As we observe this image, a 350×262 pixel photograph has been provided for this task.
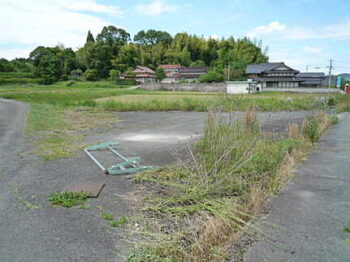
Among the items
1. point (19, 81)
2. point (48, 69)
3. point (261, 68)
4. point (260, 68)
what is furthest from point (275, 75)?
point (19, 81)

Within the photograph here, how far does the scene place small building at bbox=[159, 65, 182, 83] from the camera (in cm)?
4056

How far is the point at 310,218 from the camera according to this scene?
209cm

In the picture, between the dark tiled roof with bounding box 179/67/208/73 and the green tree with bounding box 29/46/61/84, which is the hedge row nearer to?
the green tree with bounding box 29/46/61/84

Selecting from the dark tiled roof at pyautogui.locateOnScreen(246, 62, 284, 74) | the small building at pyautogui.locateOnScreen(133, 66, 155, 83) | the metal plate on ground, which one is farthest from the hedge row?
the metal plate on ground

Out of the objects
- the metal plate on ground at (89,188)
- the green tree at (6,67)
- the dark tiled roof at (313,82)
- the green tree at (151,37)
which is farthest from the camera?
the green tree at (151,37)

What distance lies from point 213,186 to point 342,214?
43.6 inches

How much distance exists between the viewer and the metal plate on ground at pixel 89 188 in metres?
2.63

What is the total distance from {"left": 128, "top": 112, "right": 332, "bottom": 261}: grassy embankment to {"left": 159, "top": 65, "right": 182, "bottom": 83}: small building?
3760 centimetres

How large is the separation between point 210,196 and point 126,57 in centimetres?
4469

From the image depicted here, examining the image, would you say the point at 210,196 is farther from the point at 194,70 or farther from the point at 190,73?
the point at 190,73

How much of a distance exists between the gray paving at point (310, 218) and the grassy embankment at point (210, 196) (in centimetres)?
15

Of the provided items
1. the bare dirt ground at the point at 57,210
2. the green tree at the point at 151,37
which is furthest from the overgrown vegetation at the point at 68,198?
the green tree at the point at 151,37

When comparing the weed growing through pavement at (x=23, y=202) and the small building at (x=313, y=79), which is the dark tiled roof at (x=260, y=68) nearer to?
the small building at (x=313, y=79)

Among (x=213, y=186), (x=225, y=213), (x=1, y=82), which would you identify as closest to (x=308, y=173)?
(x=213, y=186)
